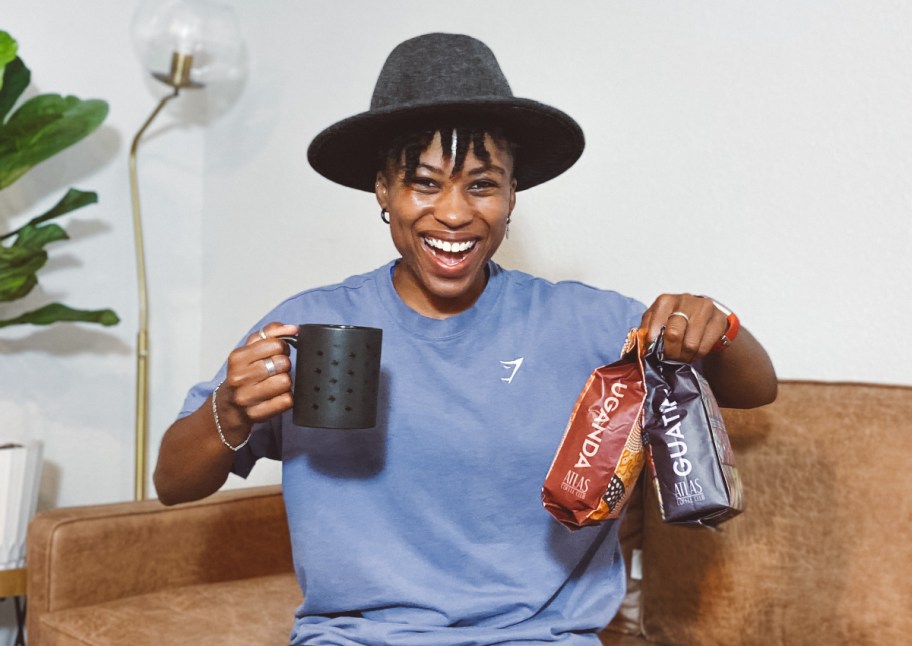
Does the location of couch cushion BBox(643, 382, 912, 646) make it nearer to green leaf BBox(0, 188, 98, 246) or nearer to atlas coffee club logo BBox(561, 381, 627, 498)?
atlas coffee club logo BBox(561, 381, 627, 498)

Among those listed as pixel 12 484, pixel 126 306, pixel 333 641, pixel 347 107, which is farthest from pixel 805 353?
pixel 126 306

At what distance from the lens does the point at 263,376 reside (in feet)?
3.12

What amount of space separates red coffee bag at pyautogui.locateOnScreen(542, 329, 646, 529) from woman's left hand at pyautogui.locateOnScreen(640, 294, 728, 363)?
27 mm

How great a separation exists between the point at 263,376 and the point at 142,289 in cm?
159

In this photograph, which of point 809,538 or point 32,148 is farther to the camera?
point 32,148

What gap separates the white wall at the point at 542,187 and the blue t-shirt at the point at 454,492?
0.46m

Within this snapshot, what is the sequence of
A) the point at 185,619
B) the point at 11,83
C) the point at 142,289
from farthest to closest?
the point at 142,289 < the point at 11,83 < the point at 185,619

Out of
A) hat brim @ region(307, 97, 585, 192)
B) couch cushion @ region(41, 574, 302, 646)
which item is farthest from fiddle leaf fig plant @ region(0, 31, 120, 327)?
hat brim @ region(307, 97, 585, 192)

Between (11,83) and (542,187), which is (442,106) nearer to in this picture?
(542,187)

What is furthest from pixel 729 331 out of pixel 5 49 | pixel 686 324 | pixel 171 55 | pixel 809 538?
pixel 171 55

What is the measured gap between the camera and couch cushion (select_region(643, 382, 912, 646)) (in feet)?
3.93

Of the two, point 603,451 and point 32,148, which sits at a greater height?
point 32,148

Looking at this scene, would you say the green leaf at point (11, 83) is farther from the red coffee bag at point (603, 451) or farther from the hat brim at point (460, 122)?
the red coffee bag at point (603, 451)

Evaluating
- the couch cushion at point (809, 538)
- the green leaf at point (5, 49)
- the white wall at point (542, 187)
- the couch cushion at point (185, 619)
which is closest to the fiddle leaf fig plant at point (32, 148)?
the green leaf at point (5, 49)
